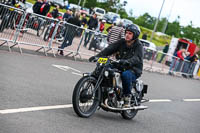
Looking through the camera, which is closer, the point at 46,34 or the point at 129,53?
the point at 129,53

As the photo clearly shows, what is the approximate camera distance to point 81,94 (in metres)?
6.38

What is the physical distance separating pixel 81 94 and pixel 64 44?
376 inches

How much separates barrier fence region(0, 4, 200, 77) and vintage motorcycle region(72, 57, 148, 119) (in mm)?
6621

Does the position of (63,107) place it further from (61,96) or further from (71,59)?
(71,59)

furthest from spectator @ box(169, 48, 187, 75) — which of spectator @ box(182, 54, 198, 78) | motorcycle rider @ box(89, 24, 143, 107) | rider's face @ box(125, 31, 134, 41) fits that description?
rider's face @ box(125, 31, 134, 41)

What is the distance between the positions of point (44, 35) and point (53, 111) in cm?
809

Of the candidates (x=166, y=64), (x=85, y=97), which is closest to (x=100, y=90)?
(x=85, y=97)

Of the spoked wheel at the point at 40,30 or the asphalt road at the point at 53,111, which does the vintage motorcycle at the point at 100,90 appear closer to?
the asphalt road at the point at 53,111

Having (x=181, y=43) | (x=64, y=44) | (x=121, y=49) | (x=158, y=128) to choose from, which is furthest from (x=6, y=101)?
(x=181, y=43)

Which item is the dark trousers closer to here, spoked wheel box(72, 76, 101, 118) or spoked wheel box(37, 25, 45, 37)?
spoked wheel box(72, 76, 101, 118)

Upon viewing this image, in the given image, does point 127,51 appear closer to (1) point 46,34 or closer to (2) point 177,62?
(1) point 46,34

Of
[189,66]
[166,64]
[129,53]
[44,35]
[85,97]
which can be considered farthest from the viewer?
[189,66]

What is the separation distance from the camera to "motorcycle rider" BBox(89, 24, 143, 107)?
7039 millimetres

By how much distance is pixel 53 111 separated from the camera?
6.72 metres
